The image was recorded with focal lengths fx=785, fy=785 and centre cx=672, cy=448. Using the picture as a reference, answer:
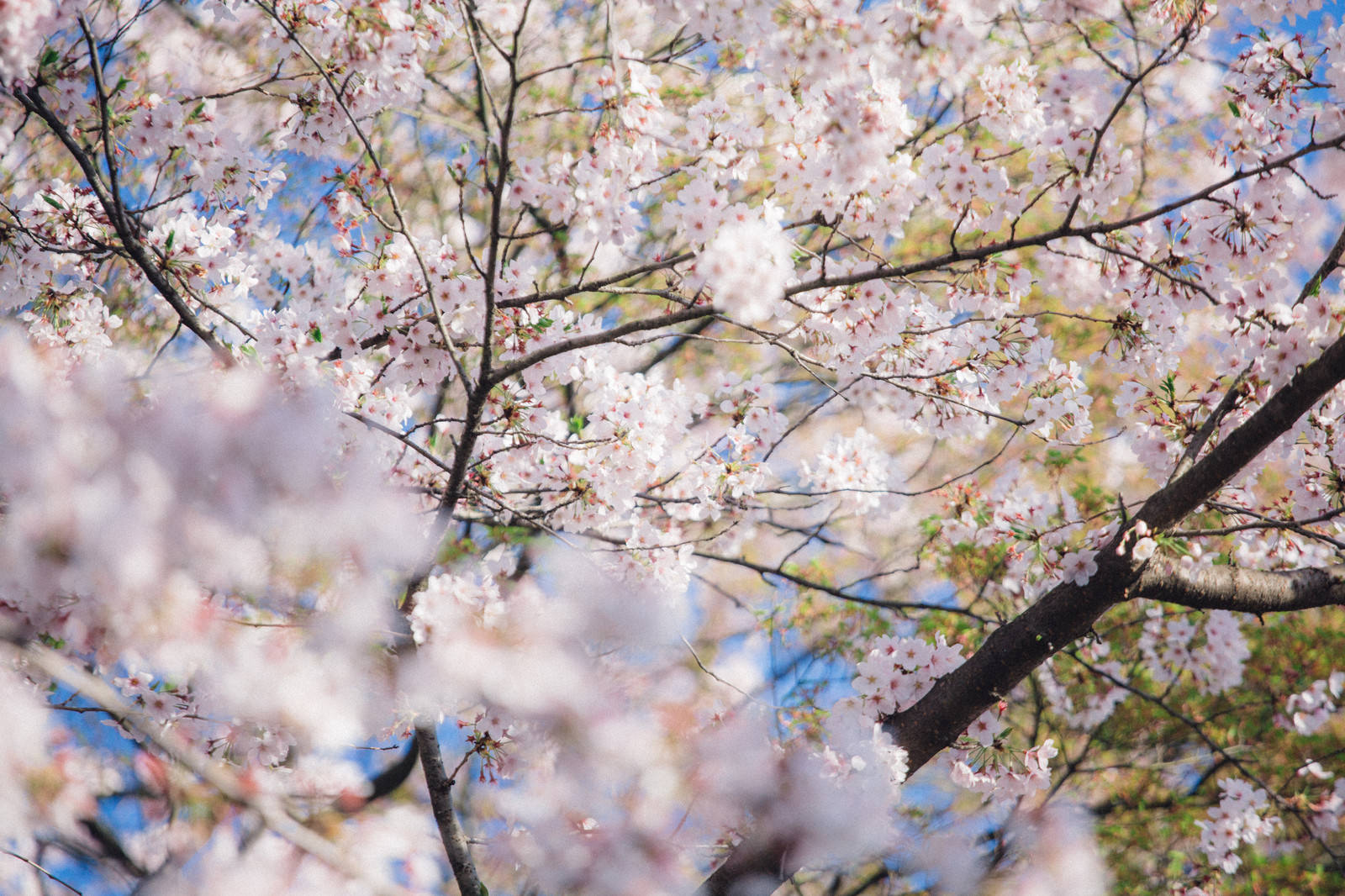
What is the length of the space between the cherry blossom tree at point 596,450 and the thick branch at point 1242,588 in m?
0.02

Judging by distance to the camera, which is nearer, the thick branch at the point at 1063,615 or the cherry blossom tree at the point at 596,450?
the cherry blossom tree at the point at 596,450

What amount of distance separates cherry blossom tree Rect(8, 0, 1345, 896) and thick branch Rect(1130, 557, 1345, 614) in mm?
21

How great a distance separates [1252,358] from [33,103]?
151 inches

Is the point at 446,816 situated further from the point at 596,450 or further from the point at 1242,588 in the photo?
the point at 1242,588

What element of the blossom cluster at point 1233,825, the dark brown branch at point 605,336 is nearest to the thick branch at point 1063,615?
the dark brown branch at point 605,336

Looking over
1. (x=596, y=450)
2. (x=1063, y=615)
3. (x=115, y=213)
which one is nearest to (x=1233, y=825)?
(x=1063, y=615)

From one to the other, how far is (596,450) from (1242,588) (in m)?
2.30

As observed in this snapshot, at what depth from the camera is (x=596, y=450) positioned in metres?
3.21

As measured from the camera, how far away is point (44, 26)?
2.09 m

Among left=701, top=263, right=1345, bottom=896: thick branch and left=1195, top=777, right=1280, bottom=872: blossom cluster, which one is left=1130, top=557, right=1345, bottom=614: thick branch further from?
left=1195, top=777, right=1280, bottom=872: blossom cluster

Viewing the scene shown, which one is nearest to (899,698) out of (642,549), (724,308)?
(642,549)

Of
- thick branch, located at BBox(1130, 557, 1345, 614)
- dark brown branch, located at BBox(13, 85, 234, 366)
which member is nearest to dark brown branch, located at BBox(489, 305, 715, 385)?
dark brown branch, located at BBox(13, 85, 234, 366)

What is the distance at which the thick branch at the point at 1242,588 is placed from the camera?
2.48 meters

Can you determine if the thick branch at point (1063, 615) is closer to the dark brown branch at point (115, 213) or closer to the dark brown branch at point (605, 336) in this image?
the dark brown branch at point (605, 336)
